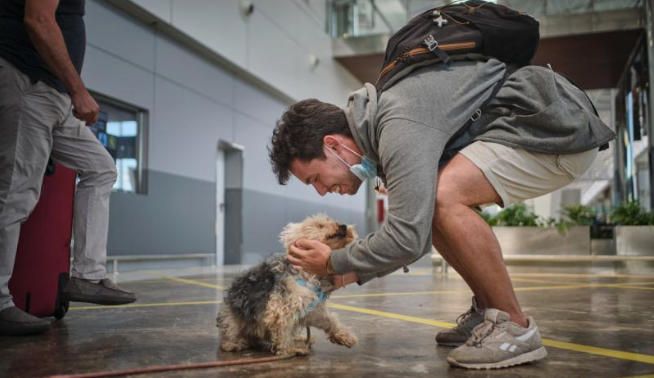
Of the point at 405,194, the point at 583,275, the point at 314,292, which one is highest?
the point at 405,194

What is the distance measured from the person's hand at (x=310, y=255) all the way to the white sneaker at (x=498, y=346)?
61 centimetres

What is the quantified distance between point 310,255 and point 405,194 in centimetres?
48

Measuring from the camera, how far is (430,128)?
2.09 metres

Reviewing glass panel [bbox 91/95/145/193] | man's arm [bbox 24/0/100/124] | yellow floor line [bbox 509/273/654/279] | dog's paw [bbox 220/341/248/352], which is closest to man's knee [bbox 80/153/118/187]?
man's arm [bbox 24/0/100/124]

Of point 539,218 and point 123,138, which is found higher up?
point 123,138

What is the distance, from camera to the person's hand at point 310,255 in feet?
7.36

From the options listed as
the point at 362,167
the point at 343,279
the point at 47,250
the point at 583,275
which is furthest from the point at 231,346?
the point at 583,275

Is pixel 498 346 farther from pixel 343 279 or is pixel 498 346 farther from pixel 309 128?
pixel 309 128

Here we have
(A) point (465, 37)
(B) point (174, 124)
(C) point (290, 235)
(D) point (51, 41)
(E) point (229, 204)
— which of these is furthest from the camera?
(E) point (229, 204)

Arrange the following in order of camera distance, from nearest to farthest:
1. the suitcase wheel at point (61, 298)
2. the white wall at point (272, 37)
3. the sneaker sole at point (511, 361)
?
the sneaker sole at point (511, 361)
the suitcase wheel at point (61, 298)
the white wall at point (272, 37)

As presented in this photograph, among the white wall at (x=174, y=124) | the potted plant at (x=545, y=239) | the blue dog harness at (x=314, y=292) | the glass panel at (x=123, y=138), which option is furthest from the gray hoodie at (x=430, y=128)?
the glass panel at (x=123, y=138)

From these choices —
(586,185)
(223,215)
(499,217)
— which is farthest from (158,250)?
(586,185)

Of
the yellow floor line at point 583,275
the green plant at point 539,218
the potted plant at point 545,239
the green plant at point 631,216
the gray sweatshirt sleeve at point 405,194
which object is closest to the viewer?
the gray sweatshirt sleeve at point 405,194

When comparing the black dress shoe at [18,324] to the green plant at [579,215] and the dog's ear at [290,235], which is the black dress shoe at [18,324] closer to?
the dog's ear at [290,235]
